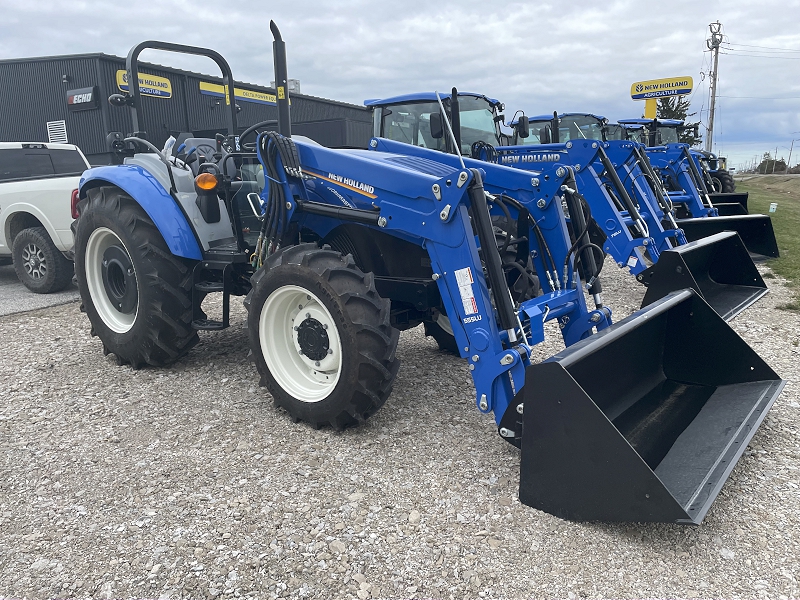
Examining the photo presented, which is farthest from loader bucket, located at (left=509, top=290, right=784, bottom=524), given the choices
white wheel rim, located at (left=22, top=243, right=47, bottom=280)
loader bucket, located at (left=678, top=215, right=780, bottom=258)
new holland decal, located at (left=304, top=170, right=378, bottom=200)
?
white wheel rim, located at (left=22, top=243, right=47, bottom=280)

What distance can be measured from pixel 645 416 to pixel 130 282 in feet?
11.8

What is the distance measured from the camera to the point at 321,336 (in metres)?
3.42

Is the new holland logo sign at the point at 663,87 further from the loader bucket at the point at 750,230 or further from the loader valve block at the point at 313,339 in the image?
the loader valve block at the point at 313,339

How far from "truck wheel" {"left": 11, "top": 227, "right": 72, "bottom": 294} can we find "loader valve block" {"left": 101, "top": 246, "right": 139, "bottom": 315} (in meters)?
3.22

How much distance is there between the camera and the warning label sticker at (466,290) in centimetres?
293

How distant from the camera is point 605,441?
2342 millimetres

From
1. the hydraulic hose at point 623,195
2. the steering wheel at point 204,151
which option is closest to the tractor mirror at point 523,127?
the hydraulic hose at point 623,195

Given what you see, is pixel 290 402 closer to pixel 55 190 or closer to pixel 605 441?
pixel 605 441

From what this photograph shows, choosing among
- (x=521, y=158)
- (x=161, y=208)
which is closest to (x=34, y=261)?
(x=161, y=208)

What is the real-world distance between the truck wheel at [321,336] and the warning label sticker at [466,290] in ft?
1.45

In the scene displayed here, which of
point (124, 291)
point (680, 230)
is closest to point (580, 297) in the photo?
point (124, 291)

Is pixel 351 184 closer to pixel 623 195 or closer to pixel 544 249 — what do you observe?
pixel 544 249

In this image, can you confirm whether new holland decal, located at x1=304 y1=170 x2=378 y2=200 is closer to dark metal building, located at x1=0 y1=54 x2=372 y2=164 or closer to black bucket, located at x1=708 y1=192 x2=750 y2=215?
black bucket, located at x1=708 y1=192 x2=750 y2=215

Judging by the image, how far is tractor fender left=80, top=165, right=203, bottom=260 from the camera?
13.5ft
